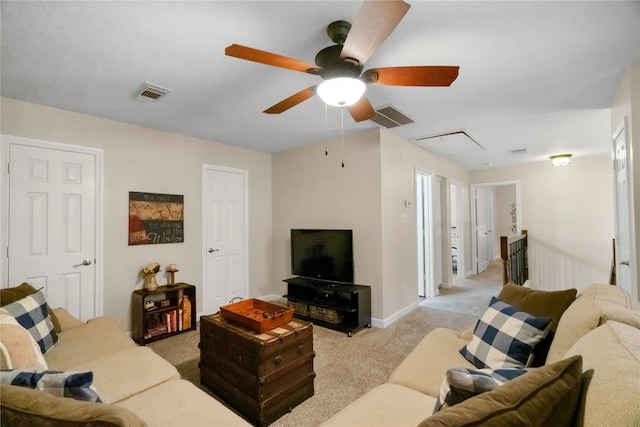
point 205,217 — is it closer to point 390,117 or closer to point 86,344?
point 86,344

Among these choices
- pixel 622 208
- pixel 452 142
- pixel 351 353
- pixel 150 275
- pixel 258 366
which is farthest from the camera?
pixel 452 142

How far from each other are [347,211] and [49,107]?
3415mm

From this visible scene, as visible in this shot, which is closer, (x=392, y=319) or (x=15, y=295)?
(x=15, y=295)

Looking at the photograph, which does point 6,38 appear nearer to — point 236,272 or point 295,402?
point 295,402

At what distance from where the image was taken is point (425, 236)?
5.09 meters

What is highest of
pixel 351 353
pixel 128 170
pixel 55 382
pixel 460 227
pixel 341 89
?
pixel 341 89

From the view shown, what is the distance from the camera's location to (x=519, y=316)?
5.29ft

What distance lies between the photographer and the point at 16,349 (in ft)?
4.37

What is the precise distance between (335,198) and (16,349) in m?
Answer: 3.32

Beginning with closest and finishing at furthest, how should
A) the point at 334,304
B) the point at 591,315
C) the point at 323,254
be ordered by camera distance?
the point at 591,315 → the point at 334,304 → the point at 323,254

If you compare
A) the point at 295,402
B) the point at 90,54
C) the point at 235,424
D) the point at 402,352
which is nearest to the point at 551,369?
the point at 235,424

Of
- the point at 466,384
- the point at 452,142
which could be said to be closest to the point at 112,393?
the point at 466,384

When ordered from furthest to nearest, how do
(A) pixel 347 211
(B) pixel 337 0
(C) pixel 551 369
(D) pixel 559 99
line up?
(A) pixel 347 211 < (D) pixel 559 99 < (B) pixel 337 0 < (C) pixel 551 369

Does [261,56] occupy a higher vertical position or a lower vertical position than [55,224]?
higher
